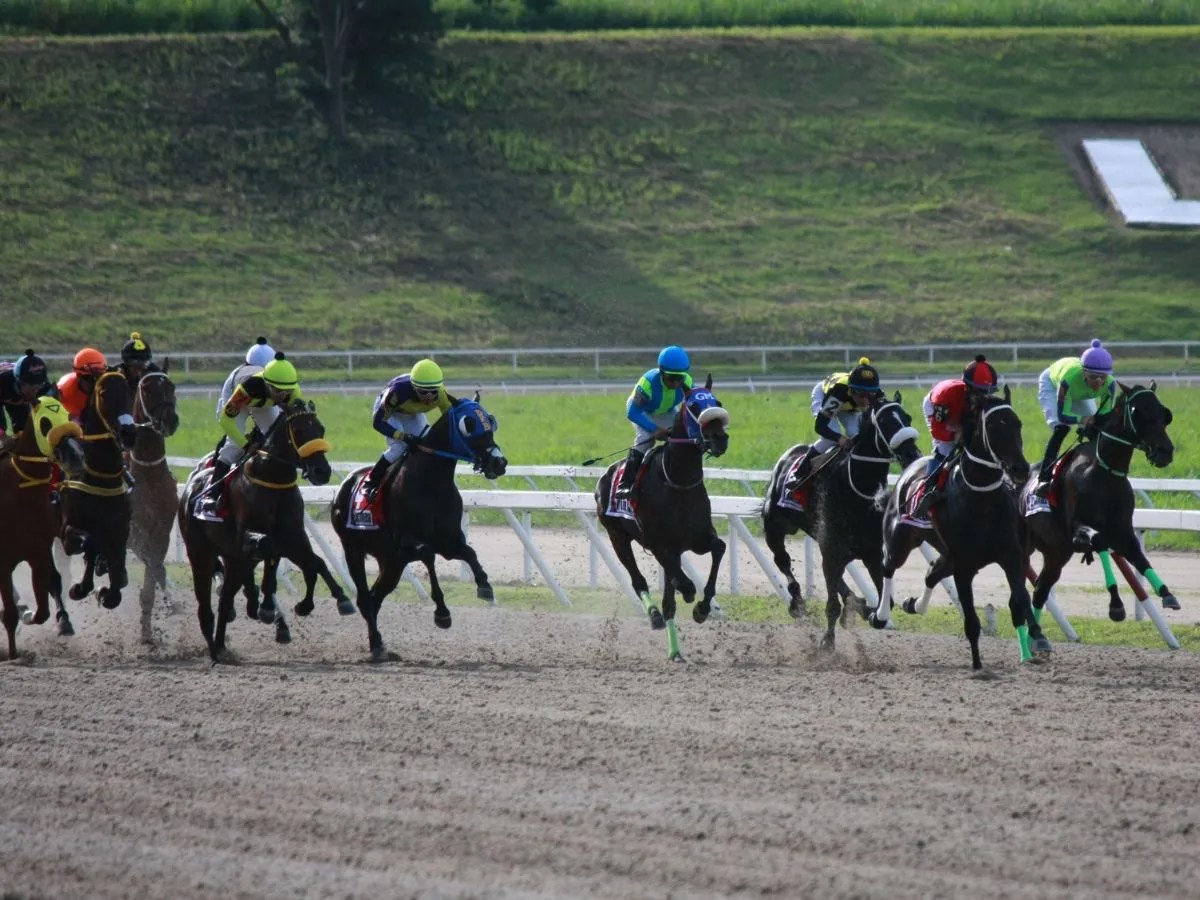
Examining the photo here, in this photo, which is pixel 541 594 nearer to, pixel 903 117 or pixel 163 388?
pixel 163 388

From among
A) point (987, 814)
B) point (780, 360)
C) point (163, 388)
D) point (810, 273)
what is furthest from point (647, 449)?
point (810, 273)

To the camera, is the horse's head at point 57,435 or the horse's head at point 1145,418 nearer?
the horse's head at point 1145,418

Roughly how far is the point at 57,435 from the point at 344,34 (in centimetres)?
3701

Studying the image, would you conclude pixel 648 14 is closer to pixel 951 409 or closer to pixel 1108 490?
pixel 1108 490

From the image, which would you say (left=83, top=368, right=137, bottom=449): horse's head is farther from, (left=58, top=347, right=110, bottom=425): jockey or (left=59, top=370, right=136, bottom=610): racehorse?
(left=58, top=347, right=110, bottom=425): jockey

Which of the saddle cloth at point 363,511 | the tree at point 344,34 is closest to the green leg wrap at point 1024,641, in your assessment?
the saddle cloth at point 363,511

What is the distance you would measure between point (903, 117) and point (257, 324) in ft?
68.1

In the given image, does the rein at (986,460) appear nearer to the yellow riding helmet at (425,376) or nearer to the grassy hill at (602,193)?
the yellow riding helmet at (425,376)

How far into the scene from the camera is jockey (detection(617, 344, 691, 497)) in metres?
11.9

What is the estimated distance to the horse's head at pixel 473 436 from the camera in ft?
38.1

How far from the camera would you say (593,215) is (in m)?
45.4

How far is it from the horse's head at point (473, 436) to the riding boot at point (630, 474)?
935mm

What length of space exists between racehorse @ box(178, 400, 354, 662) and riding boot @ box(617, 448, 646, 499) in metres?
1.99

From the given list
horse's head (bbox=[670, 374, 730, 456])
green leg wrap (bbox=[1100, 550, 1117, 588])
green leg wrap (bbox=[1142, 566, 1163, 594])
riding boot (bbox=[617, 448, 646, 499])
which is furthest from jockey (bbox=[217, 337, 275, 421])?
green leg wrap (bbox=[1142, 566, 1163, 594])
